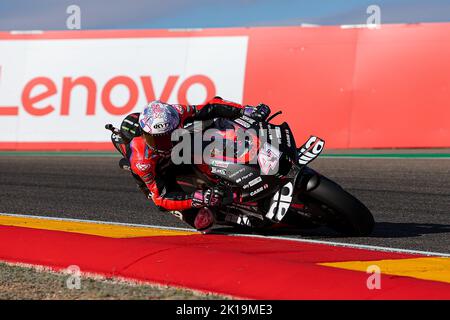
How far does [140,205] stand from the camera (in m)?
10.1

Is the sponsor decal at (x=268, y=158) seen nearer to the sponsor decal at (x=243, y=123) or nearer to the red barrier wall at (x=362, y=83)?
the sponsor decal at (x=243, y=123)

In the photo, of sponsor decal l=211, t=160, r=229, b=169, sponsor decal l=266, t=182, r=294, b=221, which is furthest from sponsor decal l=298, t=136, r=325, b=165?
sponsor decal l=211, t=160, r=229, b=169

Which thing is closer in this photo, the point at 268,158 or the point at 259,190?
the point at 268,158

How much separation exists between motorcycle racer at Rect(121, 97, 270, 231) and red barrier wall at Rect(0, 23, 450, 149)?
764cm

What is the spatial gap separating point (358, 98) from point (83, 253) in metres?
9.61

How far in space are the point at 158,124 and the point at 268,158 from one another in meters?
0.88

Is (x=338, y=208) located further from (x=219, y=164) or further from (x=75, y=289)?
(x=75, y=289)

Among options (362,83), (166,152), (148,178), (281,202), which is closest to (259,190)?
(281,202)

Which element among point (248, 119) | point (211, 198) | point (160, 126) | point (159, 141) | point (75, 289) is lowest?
point (75, 289)

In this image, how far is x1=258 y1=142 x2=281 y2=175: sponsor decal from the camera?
712cm

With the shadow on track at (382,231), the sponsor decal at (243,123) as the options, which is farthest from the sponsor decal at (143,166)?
the shadow on track at (382,231)

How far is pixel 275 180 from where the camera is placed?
23.6 feet

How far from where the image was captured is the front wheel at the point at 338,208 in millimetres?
7117
